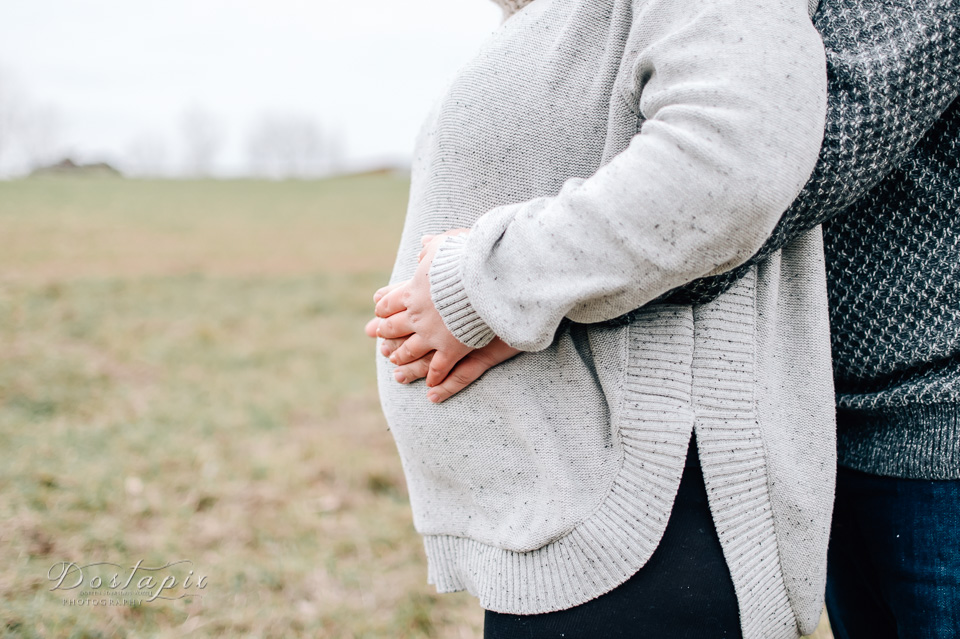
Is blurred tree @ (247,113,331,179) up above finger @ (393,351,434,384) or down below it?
below

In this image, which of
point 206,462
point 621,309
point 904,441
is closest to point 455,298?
point 621,309

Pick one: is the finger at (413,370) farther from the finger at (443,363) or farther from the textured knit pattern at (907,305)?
the textured knit pattern at (907,305)

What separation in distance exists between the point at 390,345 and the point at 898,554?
0.82 m

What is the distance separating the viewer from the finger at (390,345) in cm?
107

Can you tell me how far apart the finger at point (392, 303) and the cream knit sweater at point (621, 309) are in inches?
4.3

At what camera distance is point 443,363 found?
993 mm

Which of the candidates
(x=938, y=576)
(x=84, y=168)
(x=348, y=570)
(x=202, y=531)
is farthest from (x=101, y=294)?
(x=84, y=168)

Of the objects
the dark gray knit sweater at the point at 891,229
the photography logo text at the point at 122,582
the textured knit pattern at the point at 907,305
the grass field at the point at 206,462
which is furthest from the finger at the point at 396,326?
the photography logo text at the point at 122,582

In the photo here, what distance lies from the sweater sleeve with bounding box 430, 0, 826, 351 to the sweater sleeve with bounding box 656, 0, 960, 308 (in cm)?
5

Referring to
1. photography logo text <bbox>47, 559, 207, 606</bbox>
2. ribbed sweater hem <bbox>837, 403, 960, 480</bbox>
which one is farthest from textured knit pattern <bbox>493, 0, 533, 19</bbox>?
photography logo text <bbox>47, 559, 207, 606</bbox>

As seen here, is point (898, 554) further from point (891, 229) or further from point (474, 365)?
point (474, 365)

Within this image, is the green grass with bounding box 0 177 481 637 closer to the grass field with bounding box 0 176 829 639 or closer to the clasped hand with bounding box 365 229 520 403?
the grass field with bounding box 0 176 829 639

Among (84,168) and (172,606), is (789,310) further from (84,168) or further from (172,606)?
(84,168)

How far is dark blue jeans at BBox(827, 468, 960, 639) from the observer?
0.99 m
